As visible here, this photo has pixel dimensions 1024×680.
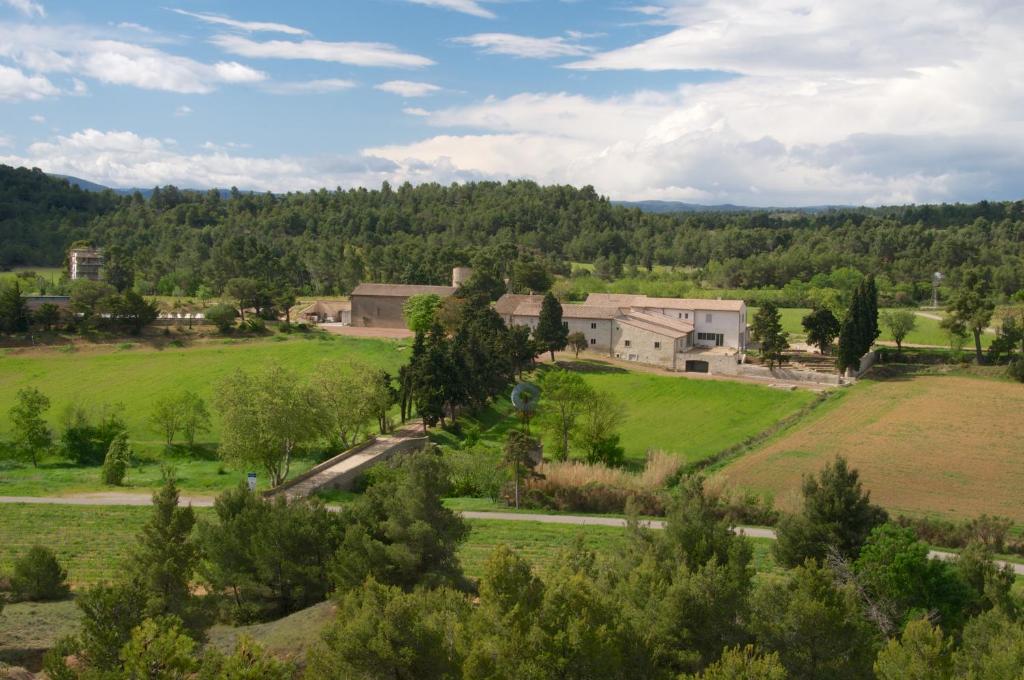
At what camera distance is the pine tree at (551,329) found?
53.1 metres

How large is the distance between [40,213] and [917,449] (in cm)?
11477

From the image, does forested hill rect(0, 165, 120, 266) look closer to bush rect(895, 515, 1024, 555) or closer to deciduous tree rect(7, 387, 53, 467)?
deciduous tree rect(7, 387, 53, 467)

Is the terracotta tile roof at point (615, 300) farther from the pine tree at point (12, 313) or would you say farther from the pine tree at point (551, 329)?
the pine tree at point (12, 313)

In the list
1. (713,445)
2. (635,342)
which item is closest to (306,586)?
(713,445)

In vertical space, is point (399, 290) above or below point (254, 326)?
above

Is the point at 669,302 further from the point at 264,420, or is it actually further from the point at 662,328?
the point at 264,420

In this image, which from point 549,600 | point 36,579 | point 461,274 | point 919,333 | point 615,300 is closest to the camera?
point 549,600

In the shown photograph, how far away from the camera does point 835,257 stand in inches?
3920

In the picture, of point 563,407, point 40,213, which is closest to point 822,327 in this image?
point 563,407

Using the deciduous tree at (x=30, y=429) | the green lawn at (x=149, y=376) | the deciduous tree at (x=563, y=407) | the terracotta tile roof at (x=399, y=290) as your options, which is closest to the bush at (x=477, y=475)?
the deciduous tree at (x=563, y=407)

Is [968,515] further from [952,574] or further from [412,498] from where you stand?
[412,498]

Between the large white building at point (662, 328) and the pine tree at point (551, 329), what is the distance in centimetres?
110

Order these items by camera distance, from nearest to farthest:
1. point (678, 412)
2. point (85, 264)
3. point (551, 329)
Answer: point (678, 412), point (551, 329), point (85, 264)

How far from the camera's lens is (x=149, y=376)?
164 ft
